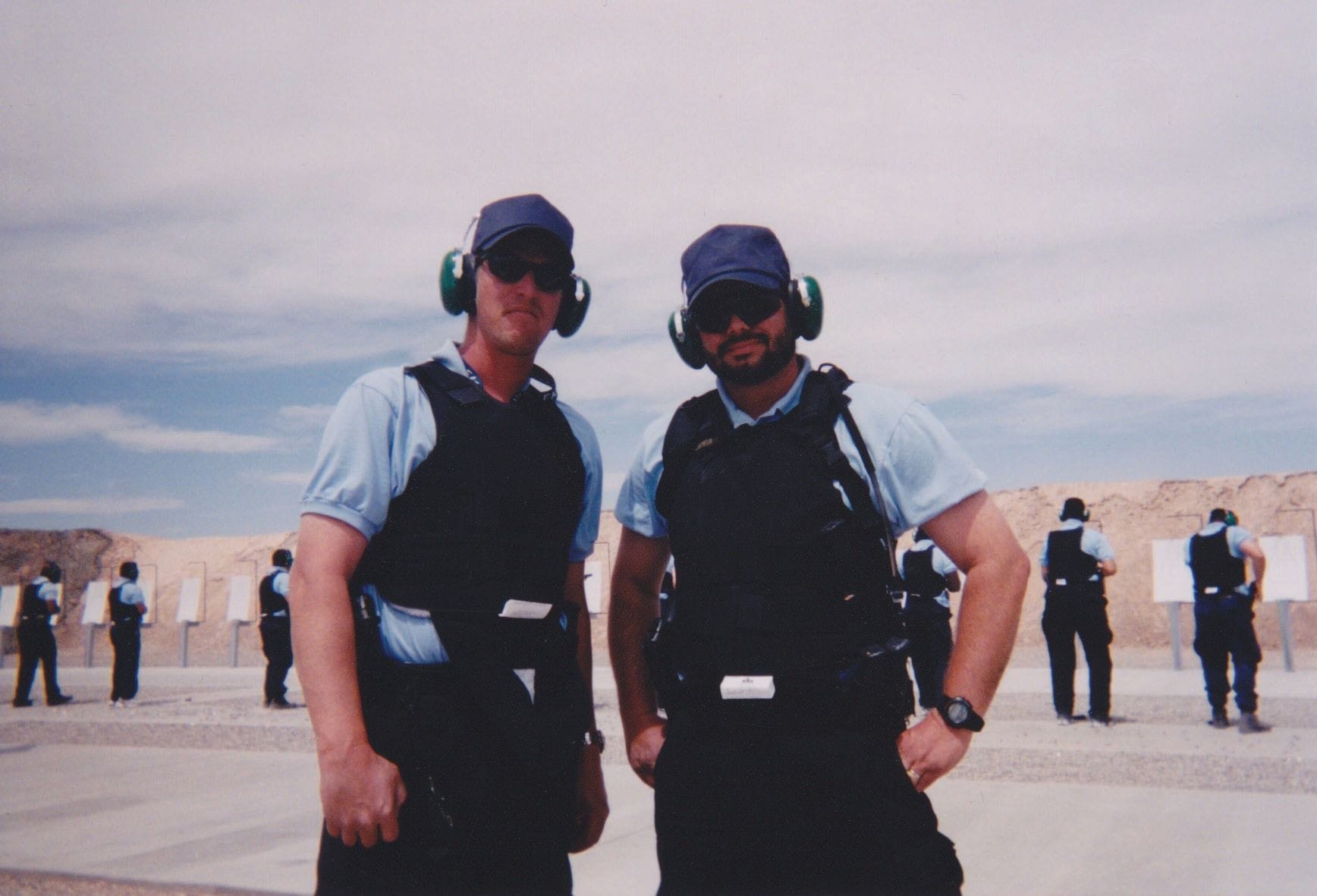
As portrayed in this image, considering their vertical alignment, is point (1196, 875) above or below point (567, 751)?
below

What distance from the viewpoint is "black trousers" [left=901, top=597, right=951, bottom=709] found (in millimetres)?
9703

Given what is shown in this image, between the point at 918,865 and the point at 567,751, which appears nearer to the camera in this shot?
the point at 918,865

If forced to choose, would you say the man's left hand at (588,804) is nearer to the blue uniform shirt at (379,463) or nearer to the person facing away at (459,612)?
the person facing away at (459,612)

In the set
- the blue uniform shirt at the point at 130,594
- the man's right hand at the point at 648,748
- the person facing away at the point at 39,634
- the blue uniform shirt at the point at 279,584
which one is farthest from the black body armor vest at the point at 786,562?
the person facing away at the point at 39,634

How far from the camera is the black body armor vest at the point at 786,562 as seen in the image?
2.29 m

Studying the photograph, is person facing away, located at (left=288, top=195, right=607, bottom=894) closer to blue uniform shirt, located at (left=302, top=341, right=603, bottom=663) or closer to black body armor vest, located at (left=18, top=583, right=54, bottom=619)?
blue uniform shirt, located at (left=302, top=341, right=603, bottom=663)

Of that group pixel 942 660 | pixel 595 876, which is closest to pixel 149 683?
pixel 942 660

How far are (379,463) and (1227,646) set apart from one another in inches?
334

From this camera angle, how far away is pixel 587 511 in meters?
2.61

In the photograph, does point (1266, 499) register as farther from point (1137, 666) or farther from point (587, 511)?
point (587, 511)

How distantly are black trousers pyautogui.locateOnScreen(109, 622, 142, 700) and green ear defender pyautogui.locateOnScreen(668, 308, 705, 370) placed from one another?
12.7 metres

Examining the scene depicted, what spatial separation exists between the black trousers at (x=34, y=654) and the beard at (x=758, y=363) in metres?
13.6

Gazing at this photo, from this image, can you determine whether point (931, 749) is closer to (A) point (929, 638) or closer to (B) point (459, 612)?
(B) point (459, 612)

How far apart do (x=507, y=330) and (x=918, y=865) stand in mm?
1449
